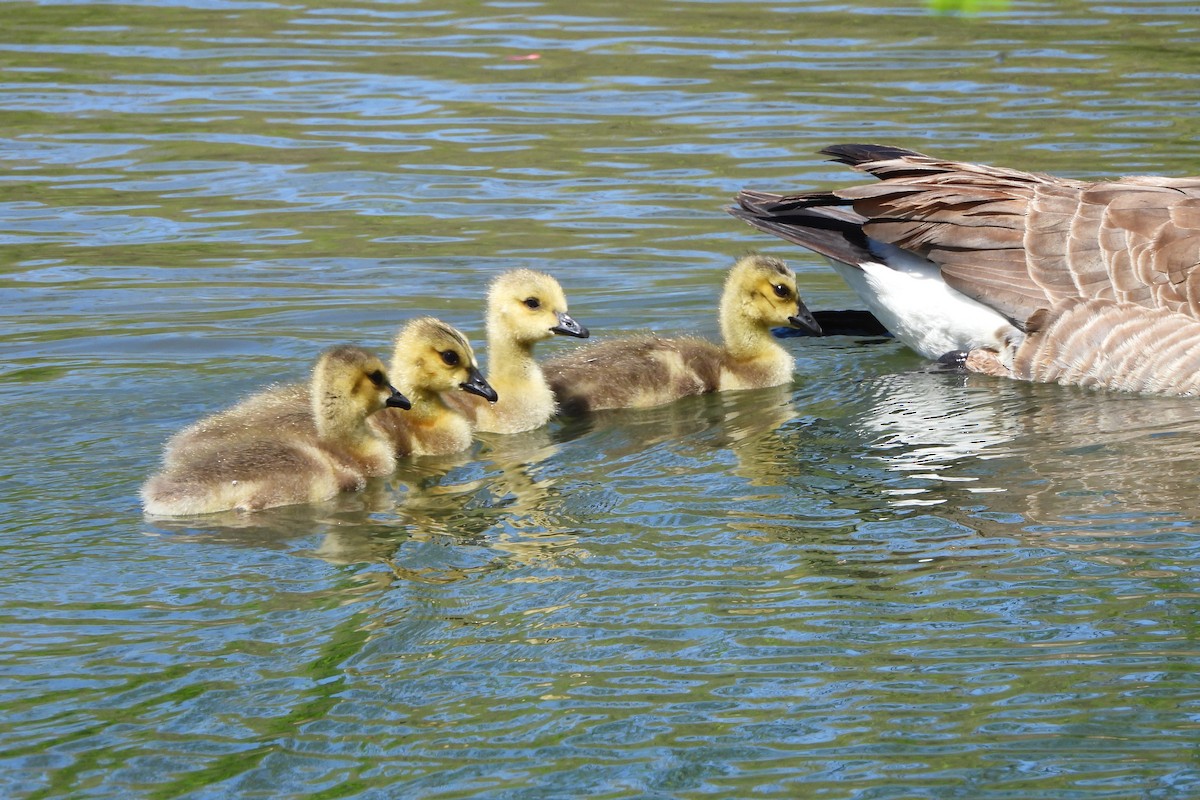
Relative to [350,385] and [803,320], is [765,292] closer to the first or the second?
[803,320]

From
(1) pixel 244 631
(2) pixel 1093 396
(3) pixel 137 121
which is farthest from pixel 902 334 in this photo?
(3) pixel 137 121

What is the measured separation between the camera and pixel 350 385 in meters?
6.80

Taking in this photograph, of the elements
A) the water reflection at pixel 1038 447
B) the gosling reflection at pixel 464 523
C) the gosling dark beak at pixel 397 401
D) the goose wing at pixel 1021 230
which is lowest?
the gosling reflection at pixel 464 523

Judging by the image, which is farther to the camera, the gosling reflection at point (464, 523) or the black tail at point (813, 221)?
the black tail at point (813, 221)

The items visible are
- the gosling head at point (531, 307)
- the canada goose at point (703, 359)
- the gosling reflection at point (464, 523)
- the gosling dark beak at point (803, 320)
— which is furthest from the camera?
the gosling dark beak at point (803, 320)

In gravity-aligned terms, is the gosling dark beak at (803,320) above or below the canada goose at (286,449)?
above

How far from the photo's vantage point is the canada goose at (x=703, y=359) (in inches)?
317

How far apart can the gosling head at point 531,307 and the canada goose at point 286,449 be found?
0.94 metres

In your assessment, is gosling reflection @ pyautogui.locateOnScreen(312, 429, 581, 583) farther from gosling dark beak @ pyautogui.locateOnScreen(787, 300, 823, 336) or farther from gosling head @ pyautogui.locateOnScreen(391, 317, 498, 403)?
gosling dark beak @ pyautogui.locateOnScreen(787, 300, 823, 336)

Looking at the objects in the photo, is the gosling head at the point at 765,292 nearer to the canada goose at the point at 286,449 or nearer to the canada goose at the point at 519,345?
the canada goose at the point at 519,345

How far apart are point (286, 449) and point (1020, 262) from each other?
377 cm

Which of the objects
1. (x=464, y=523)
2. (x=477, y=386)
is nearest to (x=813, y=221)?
(x=477, y=386)

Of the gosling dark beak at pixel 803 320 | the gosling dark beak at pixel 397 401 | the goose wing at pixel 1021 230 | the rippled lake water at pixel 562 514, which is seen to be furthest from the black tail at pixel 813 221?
the gosling dark beak at pixel 397 401

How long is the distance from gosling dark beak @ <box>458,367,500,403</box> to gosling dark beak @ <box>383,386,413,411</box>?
38 cm
